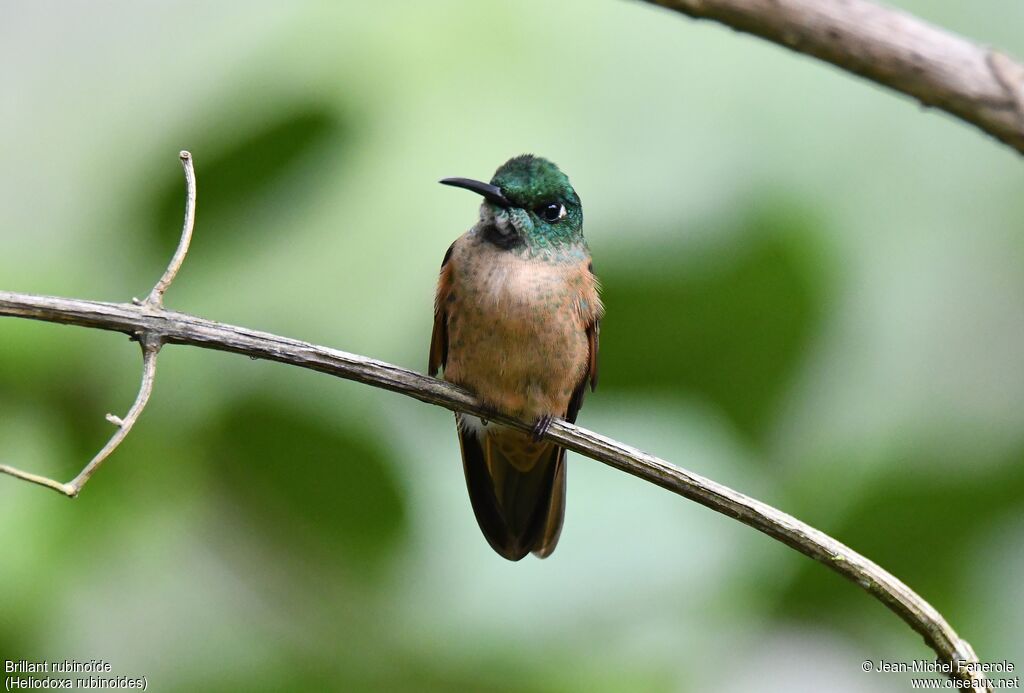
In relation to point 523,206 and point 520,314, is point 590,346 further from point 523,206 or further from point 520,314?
point 523,206

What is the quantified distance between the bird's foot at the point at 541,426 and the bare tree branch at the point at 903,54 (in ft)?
4.31

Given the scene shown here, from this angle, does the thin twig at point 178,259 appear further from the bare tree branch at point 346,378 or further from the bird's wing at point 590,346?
the bird's wing at point 590,346

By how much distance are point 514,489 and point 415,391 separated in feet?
3.27

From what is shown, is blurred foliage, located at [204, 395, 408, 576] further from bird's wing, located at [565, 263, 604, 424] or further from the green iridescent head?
the green iridescent head

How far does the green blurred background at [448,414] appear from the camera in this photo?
3.20 metres

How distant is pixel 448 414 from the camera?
3.47 meters

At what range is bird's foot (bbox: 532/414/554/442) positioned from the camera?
2502 millimetres

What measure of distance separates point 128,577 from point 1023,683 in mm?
3040

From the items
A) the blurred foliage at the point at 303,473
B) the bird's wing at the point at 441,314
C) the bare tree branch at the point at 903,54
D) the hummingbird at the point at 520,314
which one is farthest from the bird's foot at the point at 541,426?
the bare tree branch at the point at 903,54

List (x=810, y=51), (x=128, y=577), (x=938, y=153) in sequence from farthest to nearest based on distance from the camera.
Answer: (x=938, y=153) → (x=128, y=577) → (x=810, y=51)

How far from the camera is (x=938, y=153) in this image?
4.05m

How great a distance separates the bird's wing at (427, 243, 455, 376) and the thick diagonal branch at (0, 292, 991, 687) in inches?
28.6

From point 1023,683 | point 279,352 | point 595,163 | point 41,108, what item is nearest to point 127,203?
point 41,108

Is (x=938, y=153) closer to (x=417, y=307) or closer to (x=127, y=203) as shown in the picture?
(x=417, y=307)
